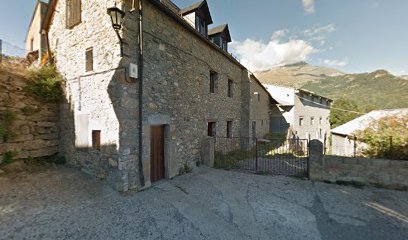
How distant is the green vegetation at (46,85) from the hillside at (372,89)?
1725 inches

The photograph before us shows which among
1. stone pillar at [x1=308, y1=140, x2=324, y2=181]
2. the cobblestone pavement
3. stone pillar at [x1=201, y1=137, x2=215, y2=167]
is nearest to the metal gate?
stone pillar at [x1=308, y1=140, x2=324, y2=181]

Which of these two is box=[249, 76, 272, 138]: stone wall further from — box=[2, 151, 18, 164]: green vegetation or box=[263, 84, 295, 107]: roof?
box=[2, 151, 18, 164]: green vegetation

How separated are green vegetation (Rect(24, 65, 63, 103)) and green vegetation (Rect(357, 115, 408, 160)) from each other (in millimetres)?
10863

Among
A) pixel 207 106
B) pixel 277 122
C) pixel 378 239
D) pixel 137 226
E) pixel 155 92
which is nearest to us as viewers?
pixel 378 239

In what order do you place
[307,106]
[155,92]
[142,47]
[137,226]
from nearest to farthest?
[137,226], [142,47], [155,92], [307,106]

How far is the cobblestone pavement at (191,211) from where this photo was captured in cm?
383

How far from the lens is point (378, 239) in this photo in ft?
12.4

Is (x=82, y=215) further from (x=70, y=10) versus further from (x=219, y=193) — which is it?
(x=70, y=10)

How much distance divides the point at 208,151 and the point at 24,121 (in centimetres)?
640

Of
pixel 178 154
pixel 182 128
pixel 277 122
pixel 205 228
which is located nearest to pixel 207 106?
pixel 182 128

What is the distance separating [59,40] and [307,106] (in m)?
22.2

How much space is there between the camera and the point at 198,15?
10109 mm

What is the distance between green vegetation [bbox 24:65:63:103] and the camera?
6.47 m

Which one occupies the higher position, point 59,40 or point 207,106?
point 59,40
